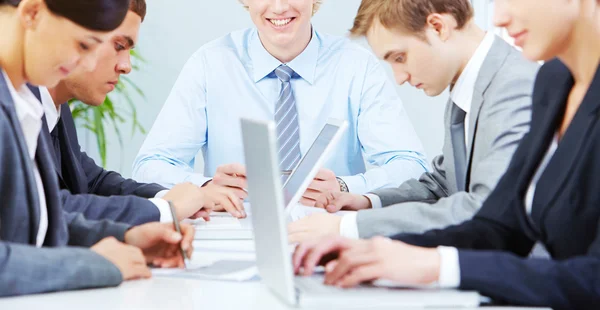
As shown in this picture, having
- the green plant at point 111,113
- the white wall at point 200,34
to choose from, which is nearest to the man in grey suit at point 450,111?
the white wall at point 200,34

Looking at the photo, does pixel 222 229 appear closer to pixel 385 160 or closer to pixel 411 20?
pixel 411 20

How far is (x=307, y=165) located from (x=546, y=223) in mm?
825

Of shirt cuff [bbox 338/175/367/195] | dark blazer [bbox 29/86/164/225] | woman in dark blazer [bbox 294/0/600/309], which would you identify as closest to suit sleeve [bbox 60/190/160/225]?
dark blazer [bbox 29/86/164/225]

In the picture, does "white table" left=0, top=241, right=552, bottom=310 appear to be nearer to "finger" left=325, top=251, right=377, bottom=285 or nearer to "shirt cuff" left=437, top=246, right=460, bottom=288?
"finger" left=325, top=251, right=377, bottom=285

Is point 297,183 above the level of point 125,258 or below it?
below

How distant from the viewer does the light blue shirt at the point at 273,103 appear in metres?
3.68

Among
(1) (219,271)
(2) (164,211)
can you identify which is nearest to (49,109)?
(2) (164,211)

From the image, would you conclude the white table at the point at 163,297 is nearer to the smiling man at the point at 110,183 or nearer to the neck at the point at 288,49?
the smiling man at the point at 110,183

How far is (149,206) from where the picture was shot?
238 cm

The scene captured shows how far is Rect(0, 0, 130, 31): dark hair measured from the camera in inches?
62.1

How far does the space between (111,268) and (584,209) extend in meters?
0.89

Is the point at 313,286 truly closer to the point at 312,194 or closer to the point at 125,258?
the point at 125,258

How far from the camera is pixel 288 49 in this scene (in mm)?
3771

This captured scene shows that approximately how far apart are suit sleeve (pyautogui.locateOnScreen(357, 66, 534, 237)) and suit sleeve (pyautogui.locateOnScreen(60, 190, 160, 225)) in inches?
25.3
